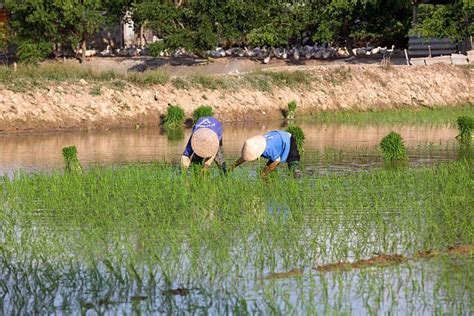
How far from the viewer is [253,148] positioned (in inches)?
545

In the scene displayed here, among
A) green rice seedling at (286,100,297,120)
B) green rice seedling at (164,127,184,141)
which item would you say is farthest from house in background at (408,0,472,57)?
green rice seedling at (164,127,184,141)

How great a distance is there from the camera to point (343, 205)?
12859 mm

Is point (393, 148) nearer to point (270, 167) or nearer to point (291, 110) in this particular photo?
point (270, 167)

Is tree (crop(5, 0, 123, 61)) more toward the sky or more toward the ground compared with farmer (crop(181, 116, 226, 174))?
more toward the sky

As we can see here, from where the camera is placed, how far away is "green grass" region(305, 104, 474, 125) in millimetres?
28750

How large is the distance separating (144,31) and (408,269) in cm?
4322

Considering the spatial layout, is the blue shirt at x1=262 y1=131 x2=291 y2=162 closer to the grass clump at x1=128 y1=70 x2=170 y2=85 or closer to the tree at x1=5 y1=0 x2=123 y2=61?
the grass clump at x1=128 y1=70 x2=170 y2=85

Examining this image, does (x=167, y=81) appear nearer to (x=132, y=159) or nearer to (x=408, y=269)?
(x=132, y=159)

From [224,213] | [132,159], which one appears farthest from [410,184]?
[132,159]

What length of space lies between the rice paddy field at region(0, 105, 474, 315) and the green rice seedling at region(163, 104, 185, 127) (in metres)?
12.1

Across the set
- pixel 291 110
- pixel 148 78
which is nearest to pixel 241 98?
pixel 291 110

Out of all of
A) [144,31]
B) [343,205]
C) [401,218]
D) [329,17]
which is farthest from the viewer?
[144,31]

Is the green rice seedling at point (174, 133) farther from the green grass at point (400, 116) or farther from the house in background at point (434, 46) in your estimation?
the house in background at point (434, 46)

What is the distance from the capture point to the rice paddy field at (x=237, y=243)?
8.56 m
